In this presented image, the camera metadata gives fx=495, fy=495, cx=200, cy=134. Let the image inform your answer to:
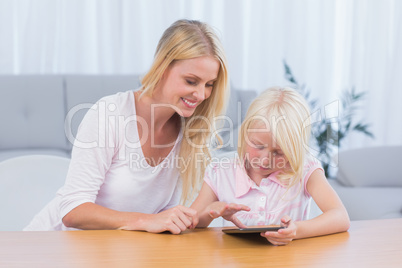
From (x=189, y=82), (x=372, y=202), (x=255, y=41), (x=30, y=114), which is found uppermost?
(x=255, y=41)

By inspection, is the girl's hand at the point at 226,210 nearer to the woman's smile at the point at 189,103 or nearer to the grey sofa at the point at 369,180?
the woman's smile at the point at 189,103

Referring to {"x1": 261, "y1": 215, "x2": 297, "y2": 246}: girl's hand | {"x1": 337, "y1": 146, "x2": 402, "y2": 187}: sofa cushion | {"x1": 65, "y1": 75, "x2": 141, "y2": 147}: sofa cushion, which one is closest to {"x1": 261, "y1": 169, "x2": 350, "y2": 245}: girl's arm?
{"x1": 261, "y1": 215, "x2": 297, "y2": 246}: girl's hand

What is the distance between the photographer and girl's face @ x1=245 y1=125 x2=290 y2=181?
51.9 inches

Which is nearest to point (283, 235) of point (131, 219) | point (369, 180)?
point (131, 219)

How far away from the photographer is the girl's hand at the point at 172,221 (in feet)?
3.55

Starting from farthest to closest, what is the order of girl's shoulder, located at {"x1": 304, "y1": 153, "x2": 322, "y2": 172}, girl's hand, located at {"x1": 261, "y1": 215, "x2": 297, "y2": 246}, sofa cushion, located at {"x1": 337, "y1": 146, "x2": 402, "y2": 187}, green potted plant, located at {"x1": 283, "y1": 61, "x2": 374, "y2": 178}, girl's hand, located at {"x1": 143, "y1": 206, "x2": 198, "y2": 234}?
green potted plant, located at {"x1": 283, "y1": 61, "x2": 374, "y2": 178}, sofa cushion, located at {"x1": 337, "y1": 146, "x2": 402, "y2": 187}, girl's shoulder, located at {"x1": 304, "y1": 153, "x2": 322, "y2": 172}, girl's hand, located at {"x1": 143, "y1": 206, "x2": 198, "y2": 234}, girl's hand, located at {"x1": 261, "y1": 215, "x2": 297, "y2": 246}

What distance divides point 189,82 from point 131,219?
1.48ft

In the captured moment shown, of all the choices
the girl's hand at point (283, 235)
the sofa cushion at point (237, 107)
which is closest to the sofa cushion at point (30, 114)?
the sofa cushion at point (237, 107)

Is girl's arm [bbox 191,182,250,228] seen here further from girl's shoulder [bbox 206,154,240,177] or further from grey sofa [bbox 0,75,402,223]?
grey sofa [bbox 0,75,402,223]

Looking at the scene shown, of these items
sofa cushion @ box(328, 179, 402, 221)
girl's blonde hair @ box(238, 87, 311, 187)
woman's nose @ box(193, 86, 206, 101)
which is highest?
woman's nose @ box(193, 86, 206, 101)

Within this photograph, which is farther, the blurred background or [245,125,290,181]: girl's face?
the blurred background

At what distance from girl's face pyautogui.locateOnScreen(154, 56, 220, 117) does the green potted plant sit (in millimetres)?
2776

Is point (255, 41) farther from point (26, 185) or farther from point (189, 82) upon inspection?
point (26, 185)

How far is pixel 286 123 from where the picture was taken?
1332mm
